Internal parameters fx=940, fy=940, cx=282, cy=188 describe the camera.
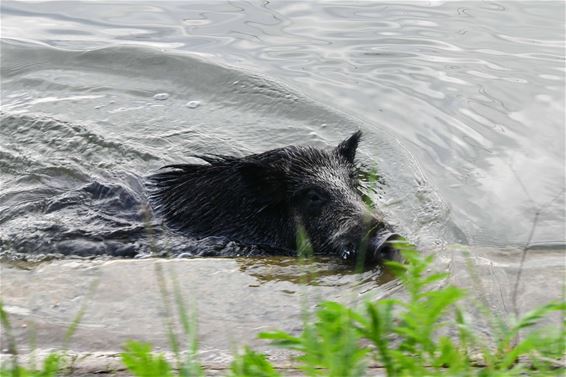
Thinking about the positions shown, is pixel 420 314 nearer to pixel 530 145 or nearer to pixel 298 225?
pixel 298 225

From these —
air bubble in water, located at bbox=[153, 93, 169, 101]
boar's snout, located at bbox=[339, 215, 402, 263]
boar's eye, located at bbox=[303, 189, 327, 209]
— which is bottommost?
boar's snout, located at bbox=[339, 215, 402, 263]

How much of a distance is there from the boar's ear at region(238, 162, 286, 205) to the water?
503 mm

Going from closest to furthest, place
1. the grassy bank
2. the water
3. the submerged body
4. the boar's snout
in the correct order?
1. the grassy bank
2. the boar's snout
3. the submerged body
4. the water

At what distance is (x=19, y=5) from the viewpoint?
13367 mm

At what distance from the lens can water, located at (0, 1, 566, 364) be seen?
7531 millimetres

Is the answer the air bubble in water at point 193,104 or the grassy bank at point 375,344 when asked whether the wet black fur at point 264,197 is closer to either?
the air bubble in water at point 193,104

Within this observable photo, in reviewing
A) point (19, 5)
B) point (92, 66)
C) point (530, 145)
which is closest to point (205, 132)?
point (92, 66)

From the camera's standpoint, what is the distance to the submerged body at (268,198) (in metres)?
7.31

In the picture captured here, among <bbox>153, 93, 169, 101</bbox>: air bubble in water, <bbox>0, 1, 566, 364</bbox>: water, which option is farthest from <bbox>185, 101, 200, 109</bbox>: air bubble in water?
<bbox>153, 93, 169, 101</bbox>: air bubble in water

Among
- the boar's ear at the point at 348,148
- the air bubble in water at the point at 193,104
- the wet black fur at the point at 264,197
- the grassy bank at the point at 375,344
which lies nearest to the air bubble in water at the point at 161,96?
the air bubble in water at the point at 193,104

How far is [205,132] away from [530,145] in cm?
328

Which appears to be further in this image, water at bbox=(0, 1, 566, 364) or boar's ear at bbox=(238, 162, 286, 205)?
water at bbox=(0, 1, 566, 364)

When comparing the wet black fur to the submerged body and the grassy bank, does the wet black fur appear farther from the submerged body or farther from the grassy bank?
the grassy bank

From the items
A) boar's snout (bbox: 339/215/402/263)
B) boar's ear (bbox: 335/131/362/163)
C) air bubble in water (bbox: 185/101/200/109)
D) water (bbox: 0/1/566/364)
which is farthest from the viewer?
air bubble in water (bbox: 185/101/200/109)
